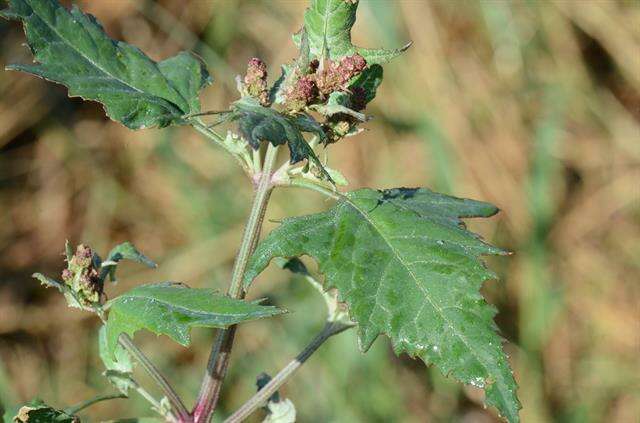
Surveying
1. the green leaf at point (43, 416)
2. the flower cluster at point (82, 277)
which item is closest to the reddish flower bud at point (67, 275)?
the flower cluster at point (82, 277)

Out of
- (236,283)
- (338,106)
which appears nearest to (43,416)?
(236,283)

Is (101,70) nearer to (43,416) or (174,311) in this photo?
(174,311)

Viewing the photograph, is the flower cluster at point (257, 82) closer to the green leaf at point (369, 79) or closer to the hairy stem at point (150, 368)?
the green leaf at point (369, 79)

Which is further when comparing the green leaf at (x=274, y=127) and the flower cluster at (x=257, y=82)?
the flower cluster at (x=257, y=82)

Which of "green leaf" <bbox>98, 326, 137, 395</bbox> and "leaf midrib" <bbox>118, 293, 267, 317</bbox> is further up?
"leaf midrib" <bbox>118, 293, 267, 317</bbox>

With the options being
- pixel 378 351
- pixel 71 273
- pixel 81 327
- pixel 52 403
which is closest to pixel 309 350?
pixel 71 273

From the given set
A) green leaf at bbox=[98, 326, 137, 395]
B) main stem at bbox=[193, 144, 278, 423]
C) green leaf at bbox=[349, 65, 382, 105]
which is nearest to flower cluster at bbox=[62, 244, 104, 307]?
green leaf at bbox=[98, 326, 137, 395]

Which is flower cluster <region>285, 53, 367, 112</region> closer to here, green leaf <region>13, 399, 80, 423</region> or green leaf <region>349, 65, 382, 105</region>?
green leaf <region>349, 65, 382, 105</region>

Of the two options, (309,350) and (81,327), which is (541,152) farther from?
(309,350)
